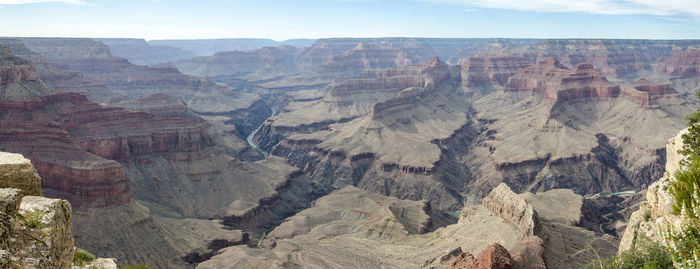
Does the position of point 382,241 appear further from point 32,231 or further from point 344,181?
point 344,181

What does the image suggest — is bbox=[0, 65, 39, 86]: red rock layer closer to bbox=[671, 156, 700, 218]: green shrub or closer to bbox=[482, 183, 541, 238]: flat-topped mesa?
bbox=[482, 183, 541, 238]: flat-topped mesa

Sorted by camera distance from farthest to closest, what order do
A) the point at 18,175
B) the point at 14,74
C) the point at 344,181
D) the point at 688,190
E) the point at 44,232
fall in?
the point at 344,181, the point at 14,74, the point at 688,190, the point at 18,175, the point at 44,232

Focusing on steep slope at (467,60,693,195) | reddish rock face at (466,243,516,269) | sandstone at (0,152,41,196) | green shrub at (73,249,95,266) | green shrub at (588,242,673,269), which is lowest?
steep slope at (467,60,693,195)

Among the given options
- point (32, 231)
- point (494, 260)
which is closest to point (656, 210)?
point (494, 260)

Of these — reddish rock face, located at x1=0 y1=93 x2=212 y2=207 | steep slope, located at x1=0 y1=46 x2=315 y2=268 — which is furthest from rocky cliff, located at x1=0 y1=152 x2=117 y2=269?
reddish rock face, located at x1=0 y1=93 x2=212 y2=207

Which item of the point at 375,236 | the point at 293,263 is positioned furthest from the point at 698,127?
the point at 375,236

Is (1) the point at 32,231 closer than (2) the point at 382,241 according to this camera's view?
Yes
